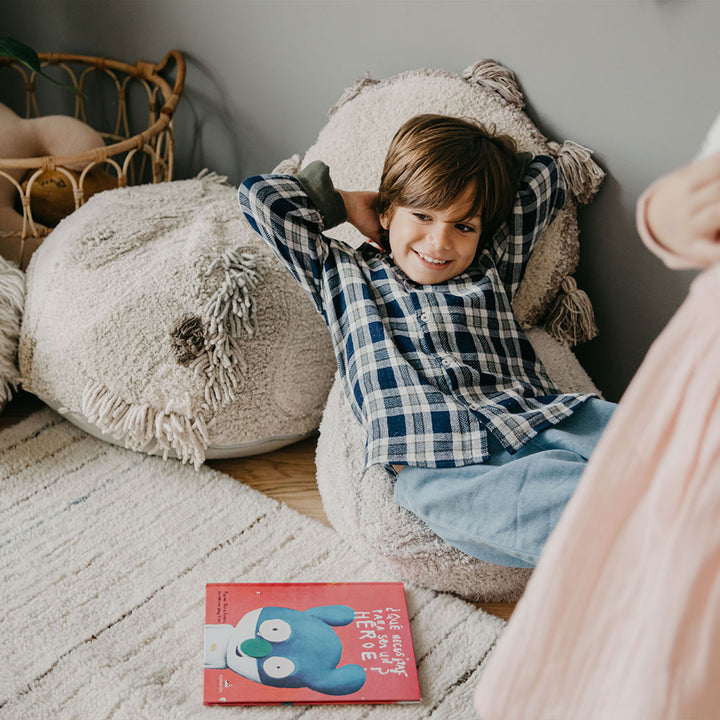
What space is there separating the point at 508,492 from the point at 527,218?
0.46 m

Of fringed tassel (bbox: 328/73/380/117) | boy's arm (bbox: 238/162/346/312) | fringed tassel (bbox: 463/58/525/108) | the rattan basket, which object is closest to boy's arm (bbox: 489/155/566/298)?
fringed tassel (bbox: 463/58/525/108)

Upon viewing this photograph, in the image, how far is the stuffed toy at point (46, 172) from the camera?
1483mm

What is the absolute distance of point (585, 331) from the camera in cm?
122

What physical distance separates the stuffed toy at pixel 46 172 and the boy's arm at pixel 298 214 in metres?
0.61

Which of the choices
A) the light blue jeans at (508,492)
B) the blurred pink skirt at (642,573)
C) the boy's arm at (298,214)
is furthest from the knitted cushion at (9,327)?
the blurred pink skirt at (642,573)

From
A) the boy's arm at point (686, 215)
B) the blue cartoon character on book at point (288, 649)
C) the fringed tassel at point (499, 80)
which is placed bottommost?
the blue cartoon character on book at point (288, 649)

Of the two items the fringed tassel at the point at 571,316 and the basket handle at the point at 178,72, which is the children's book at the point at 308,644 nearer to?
the fringed tassel at the point at 571,316

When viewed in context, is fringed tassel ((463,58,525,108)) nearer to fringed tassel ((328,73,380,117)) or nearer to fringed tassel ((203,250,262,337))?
fringed tassel ((328,73,380,117))

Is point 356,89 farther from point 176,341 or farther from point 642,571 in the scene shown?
point 642,571

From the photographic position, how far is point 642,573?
0.46 metres

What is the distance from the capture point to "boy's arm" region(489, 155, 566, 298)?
1105 mm

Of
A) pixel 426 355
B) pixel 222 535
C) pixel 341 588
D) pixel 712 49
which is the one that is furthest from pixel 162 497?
pixel 712 49

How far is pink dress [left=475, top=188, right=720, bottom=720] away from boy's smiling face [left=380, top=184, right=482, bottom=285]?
0.58 m

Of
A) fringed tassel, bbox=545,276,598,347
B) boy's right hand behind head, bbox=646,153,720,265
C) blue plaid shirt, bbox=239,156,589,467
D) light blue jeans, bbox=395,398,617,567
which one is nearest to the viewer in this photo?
boy's right hand behind head, bbox=646,153,720,265
